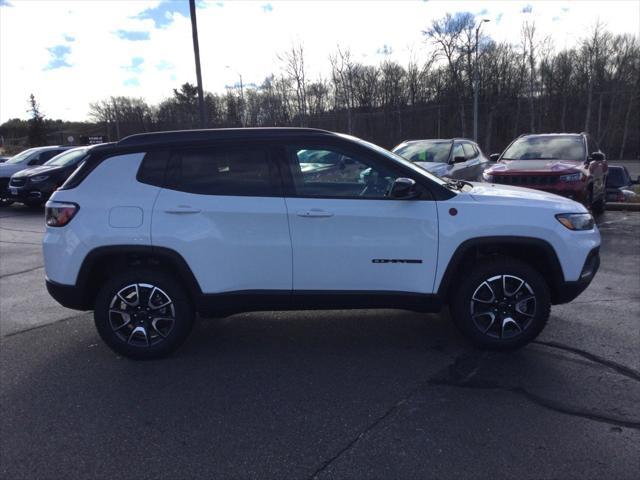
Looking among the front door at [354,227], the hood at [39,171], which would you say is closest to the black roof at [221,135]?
the front door at [354,227]

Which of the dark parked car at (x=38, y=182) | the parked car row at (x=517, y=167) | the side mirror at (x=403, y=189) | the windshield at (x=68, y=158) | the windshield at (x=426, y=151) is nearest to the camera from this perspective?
the side mirror at (x=403, y=189)

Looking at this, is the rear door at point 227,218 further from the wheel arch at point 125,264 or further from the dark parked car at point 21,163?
the dark parked car at point 21,163

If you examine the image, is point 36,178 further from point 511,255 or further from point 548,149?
point 511,255

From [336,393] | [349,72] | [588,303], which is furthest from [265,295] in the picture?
[349,72]

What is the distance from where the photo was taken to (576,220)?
4.10m

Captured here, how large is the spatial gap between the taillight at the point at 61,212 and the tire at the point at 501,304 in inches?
124

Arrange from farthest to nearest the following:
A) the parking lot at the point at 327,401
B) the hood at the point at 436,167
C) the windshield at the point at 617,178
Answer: the windshield at the point at 617,178
the hood at the point at 436,167
the parking lot at the point at 327,401

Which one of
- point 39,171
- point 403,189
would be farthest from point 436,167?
point 39,171

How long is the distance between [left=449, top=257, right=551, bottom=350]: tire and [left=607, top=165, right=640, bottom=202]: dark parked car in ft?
42.1

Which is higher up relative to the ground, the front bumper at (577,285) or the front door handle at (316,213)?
the front door handle at (316,213)

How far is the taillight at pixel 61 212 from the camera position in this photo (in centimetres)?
404

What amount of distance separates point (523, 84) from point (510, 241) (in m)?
58.6

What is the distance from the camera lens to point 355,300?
4086 mm

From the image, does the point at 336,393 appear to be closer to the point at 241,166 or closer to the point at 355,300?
the point at 355,300
